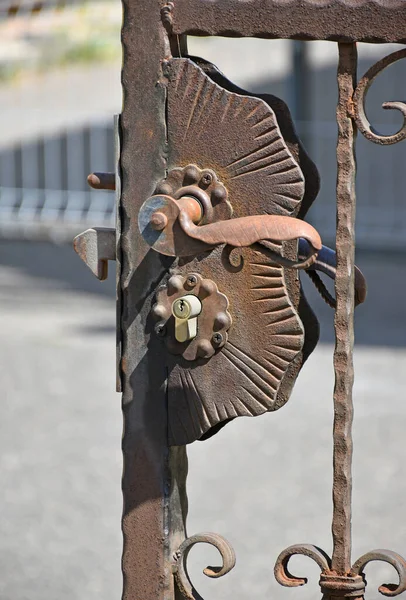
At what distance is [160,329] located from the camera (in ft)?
4.76

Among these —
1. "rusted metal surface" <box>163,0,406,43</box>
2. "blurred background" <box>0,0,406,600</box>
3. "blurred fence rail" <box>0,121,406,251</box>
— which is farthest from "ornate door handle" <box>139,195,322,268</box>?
"blurred fence rail" <box>0,121,406,251</box>

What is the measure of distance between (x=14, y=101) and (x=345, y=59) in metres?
9.47

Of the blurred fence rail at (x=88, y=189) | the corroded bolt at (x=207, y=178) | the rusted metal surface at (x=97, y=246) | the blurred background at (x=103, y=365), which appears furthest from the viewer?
the blurred fence rail at (x=88, y=189)

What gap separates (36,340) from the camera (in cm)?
645

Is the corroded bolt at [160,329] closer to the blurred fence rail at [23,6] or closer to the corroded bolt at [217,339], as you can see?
the corroded bolt at [217,339]

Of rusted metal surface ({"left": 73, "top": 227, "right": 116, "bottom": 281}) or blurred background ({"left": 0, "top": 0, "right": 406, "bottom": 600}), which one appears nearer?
rusted metal surface ({"left": 73, "top": 227, "right": 116, "bottom": 281})

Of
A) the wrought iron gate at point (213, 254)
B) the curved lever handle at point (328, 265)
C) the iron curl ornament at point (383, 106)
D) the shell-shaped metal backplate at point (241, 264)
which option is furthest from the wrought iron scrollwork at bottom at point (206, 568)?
the iron curl ornament at point (383, 106)

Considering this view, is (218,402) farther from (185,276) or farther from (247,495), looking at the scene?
(247,495)

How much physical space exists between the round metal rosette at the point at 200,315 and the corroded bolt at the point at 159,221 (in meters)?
0.10

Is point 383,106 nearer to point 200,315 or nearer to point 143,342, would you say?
point 200,315

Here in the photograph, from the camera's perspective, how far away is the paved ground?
3.69 m

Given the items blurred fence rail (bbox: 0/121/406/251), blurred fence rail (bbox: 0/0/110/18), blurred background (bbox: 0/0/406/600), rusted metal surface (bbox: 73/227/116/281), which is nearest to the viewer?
rusted metal surface (bbox: 73/227/116/281)

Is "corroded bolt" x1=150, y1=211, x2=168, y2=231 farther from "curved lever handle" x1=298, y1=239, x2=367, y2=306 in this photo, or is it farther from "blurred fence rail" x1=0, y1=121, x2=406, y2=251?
"blurred fence rail" x1=0, y1=121, x2=406, y2=251

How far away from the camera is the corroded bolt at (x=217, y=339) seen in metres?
1.42
